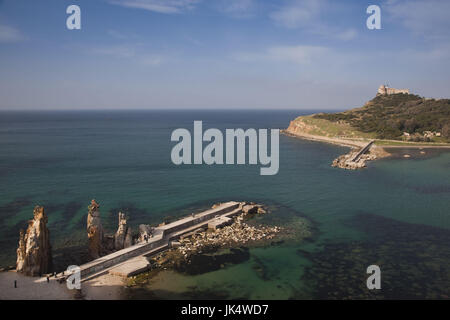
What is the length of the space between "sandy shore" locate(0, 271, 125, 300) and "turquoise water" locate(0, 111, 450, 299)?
374cm

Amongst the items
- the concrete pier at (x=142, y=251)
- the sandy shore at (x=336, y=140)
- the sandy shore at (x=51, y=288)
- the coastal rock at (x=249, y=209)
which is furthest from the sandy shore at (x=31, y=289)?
the sandy shore at (x=336, y=140)

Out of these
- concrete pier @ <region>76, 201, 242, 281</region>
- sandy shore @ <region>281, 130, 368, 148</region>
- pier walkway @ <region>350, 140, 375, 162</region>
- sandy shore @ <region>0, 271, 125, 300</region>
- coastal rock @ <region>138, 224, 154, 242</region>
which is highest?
sandy shore @ <region>281, 130, 368, 148</region>

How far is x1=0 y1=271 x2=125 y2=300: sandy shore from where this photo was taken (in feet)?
84.7

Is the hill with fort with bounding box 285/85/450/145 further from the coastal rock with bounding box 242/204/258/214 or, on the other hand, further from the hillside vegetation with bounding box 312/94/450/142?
the coastal rock with bounding box 242/204/258/214

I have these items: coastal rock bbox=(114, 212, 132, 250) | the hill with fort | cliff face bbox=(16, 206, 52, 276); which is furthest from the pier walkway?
cliff face bbox=(16, 206, 52, 276)

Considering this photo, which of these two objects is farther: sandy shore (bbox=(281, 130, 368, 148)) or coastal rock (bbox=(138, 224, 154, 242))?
sandy shore (bbox=(281, 130, 368, 148))

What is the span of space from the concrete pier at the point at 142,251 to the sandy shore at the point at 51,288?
2.95ft

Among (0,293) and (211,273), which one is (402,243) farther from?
(0,293)

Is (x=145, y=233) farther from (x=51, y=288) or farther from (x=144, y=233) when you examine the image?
(x=51, y=288)

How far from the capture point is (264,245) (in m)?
37.3

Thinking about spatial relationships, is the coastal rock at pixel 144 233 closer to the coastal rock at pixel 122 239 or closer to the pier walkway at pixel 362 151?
the coastal rock at pixel 122 239

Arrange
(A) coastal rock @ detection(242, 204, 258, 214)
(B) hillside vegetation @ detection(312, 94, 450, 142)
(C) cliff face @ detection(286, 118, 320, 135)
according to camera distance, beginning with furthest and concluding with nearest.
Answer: (C) cliff face @ detection(286, 118, 320, 135) < (B) hillside vegetation @ detection(312, 94, 450, 142) < (A) coastal rock @ detection(242, 204, 258, 214)

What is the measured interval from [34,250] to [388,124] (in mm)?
131576

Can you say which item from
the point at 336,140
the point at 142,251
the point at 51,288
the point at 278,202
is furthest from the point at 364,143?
the point at 51,288
